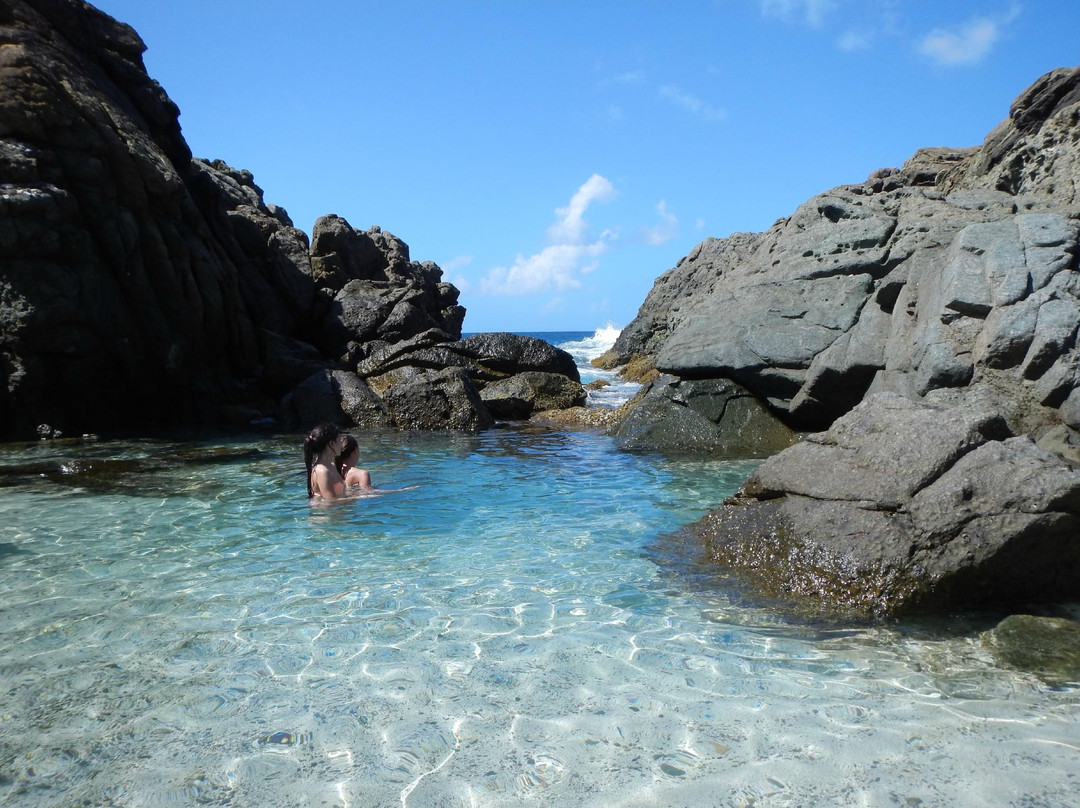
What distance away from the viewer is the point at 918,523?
549 cm

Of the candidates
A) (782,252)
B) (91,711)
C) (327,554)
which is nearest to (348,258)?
(782,252)

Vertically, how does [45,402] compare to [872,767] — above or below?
above

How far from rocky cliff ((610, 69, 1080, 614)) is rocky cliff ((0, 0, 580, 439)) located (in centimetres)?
659

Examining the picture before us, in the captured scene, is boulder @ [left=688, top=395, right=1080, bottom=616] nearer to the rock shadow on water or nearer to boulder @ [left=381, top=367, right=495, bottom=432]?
the rock shadow on water

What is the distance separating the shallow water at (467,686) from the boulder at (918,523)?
1.41 feet

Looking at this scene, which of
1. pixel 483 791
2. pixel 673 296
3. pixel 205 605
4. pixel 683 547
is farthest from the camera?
pixel 673 296

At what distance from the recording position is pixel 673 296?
35.5 meters

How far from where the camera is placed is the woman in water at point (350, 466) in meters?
9.84

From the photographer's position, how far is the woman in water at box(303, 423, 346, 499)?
30.6ft

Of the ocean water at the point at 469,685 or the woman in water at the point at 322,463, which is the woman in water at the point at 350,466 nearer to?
the woman in water at the point at 322,463

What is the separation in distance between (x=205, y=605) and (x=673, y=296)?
31774 millimetres

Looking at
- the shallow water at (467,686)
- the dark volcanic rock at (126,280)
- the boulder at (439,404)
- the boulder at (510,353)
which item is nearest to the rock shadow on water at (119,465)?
the dark volcanic rock at (126,280)

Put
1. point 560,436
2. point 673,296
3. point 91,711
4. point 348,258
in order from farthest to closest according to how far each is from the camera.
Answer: point 673,296 < point 348,258 < point 560,436 < point 91,711

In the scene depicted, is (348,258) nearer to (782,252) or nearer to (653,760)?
(782,252)
